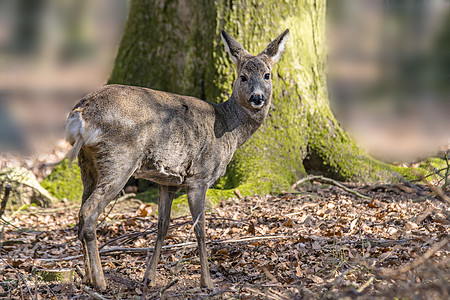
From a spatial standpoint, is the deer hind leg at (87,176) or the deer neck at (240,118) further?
the deer neck at (240,118)

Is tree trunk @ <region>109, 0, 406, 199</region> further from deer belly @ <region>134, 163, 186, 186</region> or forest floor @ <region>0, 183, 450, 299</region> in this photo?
deer belly @ <region>134, 163, 186, 186</region>

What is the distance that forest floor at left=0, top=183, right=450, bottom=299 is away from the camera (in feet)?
14.4

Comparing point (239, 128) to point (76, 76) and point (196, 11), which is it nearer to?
point (196, 11)

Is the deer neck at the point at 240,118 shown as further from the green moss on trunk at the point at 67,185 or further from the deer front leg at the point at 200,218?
the green moss on trunk at the point at 67,185

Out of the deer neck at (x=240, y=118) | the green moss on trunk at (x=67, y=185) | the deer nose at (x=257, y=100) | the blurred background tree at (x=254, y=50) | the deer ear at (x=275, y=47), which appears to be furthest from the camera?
the green moss on trunk at (x=67, y=185)

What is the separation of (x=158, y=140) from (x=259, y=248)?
63.1 inches

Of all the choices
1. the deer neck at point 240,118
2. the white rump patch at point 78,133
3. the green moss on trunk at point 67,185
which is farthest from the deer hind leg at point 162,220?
the green moss on trunk at point 67,185

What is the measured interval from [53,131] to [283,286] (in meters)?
9.79

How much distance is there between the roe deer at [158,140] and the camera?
4.34m

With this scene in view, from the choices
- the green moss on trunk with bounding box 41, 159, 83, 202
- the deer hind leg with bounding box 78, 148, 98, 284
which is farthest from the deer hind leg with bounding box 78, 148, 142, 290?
the green moss on trunk with bounding box 41, 159, 83, 202

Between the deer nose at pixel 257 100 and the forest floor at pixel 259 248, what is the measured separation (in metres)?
1.34

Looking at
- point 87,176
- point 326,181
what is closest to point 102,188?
point 87,176

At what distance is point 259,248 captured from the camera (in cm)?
528

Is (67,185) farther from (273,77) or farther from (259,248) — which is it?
(259,248)
